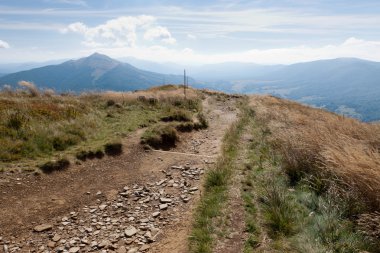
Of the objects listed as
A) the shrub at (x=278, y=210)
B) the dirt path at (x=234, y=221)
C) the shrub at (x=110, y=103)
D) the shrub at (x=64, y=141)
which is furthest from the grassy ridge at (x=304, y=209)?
the shrub at (x=110, y=103)

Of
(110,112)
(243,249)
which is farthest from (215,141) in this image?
(243,249)

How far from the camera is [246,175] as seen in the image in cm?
1033

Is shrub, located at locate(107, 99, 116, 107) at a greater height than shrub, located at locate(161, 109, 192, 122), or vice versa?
shrub, located at locate(107, 99, 116, 107)

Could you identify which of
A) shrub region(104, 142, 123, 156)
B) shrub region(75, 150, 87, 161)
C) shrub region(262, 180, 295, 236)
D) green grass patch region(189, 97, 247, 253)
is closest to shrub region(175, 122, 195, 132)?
green grass patch region(189, 97, 247, 253)

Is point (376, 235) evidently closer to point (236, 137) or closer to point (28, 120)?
point (236, 137)

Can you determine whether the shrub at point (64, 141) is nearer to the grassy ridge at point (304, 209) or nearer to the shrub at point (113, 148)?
the shrub at point (113, 148)

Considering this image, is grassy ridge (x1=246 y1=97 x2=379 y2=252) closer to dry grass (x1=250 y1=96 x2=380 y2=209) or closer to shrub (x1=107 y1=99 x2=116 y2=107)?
dry grass (x1=250 y1=96 x2=380 y2=209)

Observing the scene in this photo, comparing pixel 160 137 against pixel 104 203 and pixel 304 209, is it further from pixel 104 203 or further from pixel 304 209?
pixel 304 209

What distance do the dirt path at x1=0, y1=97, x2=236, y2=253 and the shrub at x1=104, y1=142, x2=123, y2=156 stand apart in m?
0.31

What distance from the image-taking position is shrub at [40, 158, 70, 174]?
10406 millimetres

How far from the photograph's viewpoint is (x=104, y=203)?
883 cm

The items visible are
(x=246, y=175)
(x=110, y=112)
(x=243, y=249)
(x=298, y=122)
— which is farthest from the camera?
(x=110, y=112)

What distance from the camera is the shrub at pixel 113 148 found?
12566 mm

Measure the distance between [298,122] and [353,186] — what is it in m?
11.3
